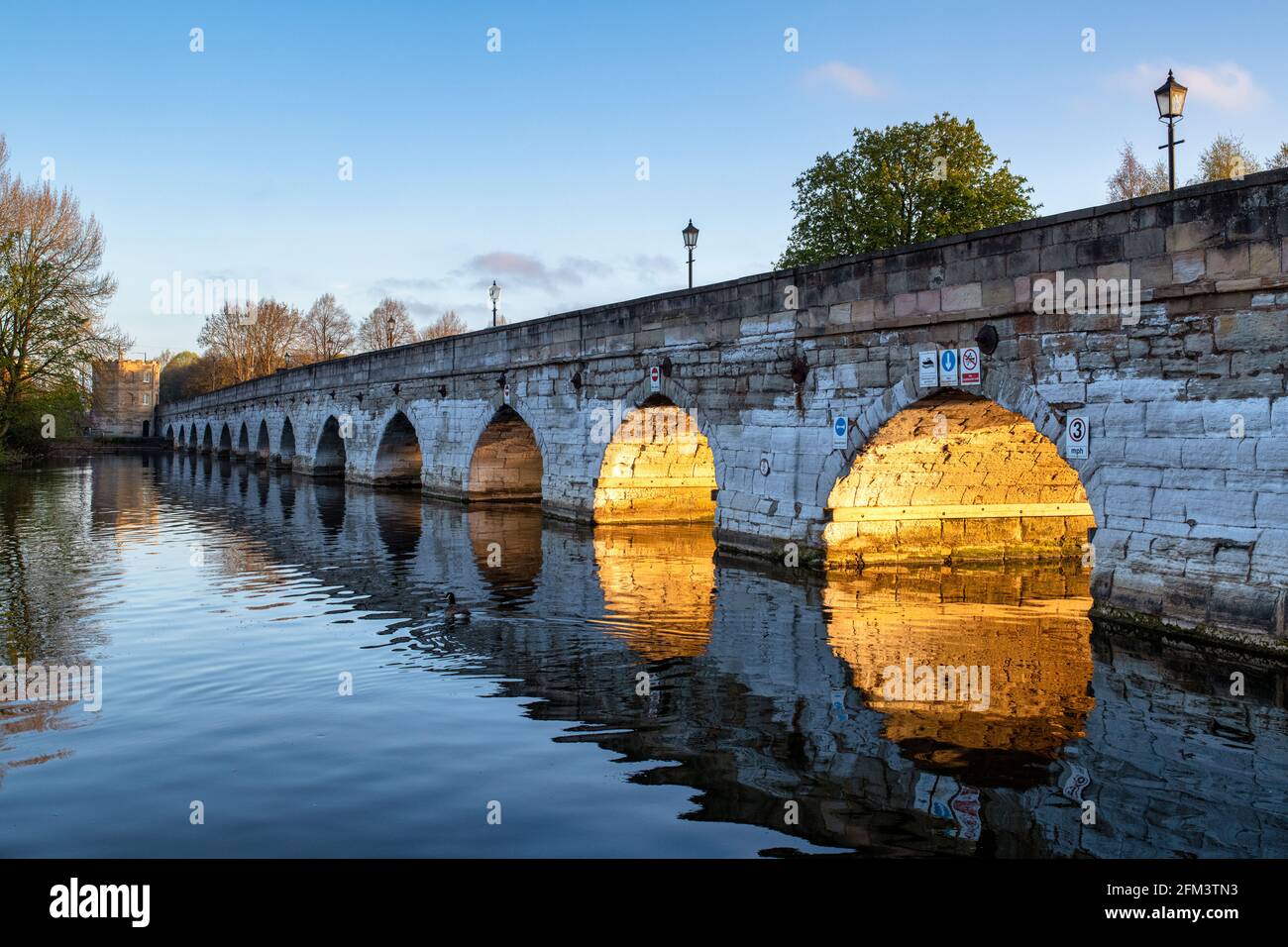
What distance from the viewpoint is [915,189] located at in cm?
2952

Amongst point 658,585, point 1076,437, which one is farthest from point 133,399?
point 1076,437

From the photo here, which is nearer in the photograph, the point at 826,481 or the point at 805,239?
the point at 826,481

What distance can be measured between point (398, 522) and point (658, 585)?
9.00 meters

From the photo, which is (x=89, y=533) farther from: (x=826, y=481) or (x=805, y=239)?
(x=805, y=239)

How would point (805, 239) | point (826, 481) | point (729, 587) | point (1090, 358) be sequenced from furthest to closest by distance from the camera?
1. point (805, 239)
2. point (826, 481)
3. point (729, 587)
4. point (1090, 358)

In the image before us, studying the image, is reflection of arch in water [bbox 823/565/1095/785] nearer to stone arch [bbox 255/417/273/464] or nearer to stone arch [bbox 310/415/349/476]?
stone arch [bbox 310/415/349/476]

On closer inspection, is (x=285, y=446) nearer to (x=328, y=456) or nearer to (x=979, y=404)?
(x=328, y=456)

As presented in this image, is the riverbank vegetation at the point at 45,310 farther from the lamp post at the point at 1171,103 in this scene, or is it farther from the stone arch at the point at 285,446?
the lamp post at the point at 1171,103

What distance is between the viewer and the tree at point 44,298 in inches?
1240

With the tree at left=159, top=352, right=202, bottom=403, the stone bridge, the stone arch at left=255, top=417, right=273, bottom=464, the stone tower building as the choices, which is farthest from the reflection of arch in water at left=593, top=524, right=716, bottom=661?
the stone tower building

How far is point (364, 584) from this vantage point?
11.7 m

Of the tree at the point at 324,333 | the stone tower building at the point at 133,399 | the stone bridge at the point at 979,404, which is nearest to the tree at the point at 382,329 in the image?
the tree at the point at 324,333
